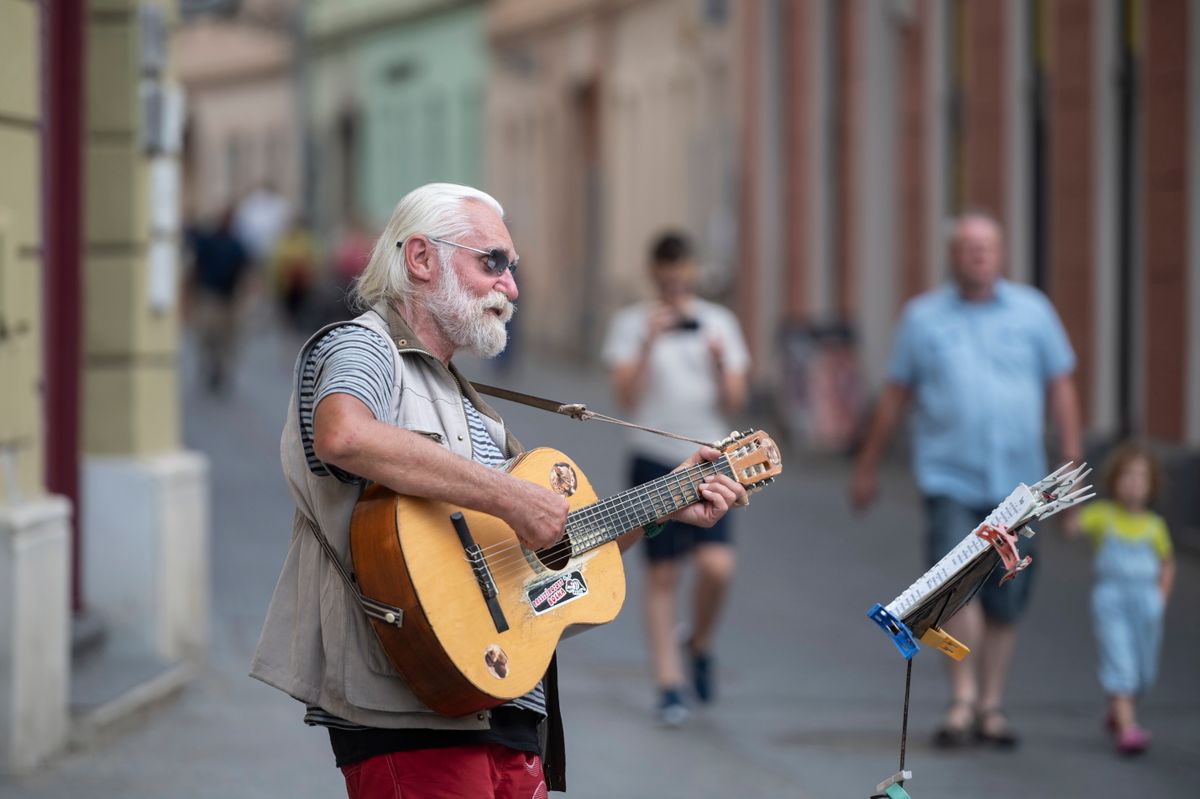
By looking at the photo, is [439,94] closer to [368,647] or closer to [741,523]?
[741,523]

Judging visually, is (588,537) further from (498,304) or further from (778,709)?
(778,709)

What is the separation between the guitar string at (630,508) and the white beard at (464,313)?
1.18ft

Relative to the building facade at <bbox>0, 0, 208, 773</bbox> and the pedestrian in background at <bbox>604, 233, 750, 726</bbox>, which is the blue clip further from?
the building facade at <bbox>0, 0, 208, 773</bbox>

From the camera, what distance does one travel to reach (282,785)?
704cm

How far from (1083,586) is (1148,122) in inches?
125

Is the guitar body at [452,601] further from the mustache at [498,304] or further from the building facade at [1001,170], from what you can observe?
the building facade at [1001,170]

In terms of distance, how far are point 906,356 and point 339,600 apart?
4.79 m

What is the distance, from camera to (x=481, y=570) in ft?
12.5

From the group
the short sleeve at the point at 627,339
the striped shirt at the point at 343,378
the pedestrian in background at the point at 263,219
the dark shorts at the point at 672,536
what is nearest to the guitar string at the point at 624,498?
the striped shirt at the point at 343,378

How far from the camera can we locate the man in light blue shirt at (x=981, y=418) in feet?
26.2

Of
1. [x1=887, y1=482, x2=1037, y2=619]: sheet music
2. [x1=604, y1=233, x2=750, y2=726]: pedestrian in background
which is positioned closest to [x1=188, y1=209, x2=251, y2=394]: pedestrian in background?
[x1=604, y1=233, x2=750, y2=726]: pedestrian in background

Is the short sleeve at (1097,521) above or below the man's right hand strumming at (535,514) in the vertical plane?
below

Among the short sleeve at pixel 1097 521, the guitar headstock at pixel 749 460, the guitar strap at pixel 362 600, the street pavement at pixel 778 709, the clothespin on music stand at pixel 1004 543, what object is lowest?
the street pavement at pixel 778 709

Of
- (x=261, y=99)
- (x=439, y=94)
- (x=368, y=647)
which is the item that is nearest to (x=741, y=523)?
(x=368, y=647)
